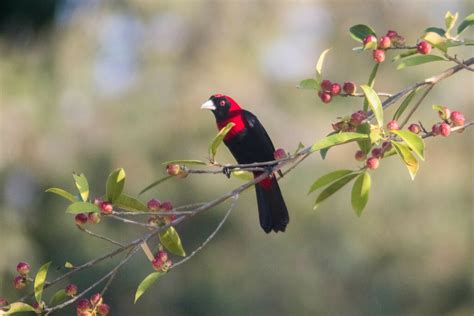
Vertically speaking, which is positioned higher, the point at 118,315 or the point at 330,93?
the point at 330,93

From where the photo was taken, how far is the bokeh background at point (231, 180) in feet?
35.9

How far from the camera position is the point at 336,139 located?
80.4 inches

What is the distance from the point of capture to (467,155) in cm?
1221

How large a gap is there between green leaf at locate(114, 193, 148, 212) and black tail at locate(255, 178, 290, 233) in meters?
0.88

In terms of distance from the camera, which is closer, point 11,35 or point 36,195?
point 11,35

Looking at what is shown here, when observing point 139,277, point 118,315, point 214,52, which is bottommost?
point 118,315

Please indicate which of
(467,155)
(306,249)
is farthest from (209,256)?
(467,155)

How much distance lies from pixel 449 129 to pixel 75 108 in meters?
9.93

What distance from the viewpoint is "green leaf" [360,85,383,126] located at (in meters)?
2.12

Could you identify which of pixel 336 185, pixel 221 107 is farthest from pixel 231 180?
pixel 336 185

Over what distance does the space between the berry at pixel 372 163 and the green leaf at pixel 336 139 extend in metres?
0.18

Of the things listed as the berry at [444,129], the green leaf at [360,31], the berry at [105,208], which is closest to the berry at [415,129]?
the berry at [444,129]

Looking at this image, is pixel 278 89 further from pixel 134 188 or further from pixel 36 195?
pixel 36 195

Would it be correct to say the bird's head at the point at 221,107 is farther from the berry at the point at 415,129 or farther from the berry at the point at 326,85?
the berry at the point at 415,129
